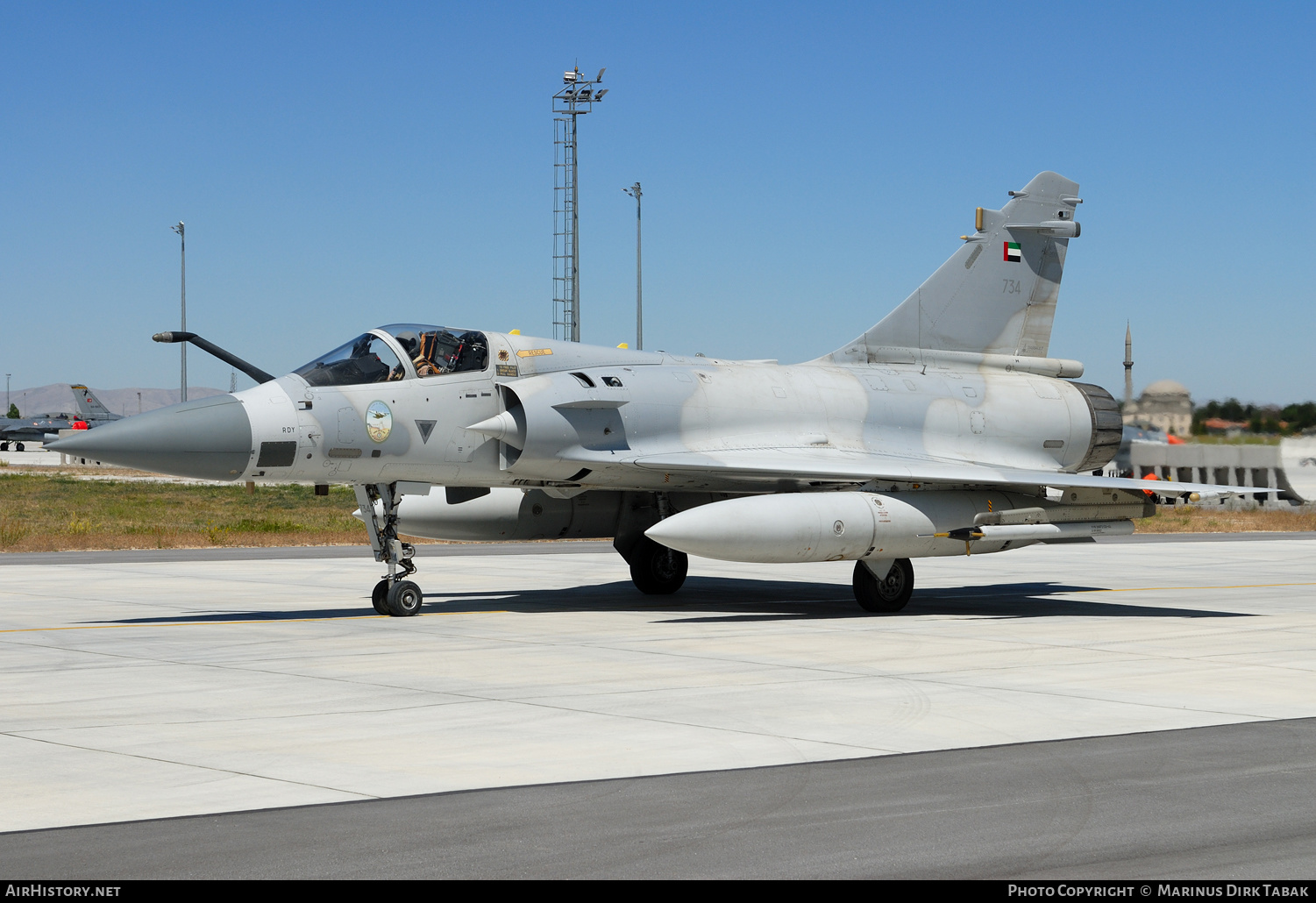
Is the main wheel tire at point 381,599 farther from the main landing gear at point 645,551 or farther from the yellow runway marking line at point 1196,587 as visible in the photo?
the yellow runway marking line at point 1196,587

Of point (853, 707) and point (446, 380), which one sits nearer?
point (853, 707)

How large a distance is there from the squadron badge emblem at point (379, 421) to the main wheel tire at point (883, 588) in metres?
5.30

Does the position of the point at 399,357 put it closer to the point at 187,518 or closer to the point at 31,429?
the point at 187,518

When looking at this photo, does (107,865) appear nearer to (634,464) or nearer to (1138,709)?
(1138,709)

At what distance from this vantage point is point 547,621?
13586mm

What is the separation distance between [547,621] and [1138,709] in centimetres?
660

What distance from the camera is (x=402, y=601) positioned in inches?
539

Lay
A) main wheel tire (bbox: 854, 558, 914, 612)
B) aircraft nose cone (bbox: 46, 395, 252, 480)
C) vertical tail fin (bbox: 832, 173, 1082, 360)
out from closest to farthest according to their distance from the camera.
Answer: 1. aircraft nose cone (bbox: 46, 395, 252, 480)
2. main wheel tire (bbox: 854, 558, 914, 612)
3. vertical tail fin (bbox: 832, 173, 1082, 360)

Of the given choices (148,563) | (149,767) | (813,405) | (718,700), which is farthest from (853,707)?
(148,563)

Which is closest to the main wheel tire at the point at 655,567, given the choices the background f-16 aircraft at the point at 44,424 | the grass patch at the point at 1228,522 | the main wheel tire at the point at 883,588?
the main wheel tire at the point at 883,588

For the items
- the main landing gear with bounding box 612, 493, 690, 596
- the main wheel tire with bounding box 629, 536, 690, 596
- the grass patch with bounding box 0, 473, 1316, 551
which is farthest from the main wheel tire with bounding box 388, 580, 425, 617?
the grass patch with bounding box 0, 473, 1316, 551

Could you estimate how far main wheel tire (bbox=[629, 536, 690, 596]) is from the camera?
1677cm

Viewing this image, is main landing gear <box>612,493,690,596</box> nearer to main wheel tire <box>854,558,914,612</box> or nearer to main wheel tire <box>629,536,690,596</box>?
main wheel tire <box>629,536,690,596</box>

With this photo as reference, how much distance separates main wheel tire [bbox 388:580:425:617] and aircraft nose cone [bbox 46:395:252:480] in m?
2.12
